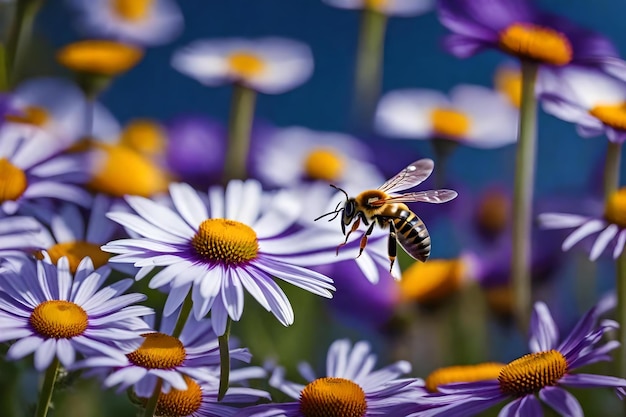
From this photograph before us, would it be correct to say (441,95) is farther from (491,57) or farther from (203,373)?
(203,373)

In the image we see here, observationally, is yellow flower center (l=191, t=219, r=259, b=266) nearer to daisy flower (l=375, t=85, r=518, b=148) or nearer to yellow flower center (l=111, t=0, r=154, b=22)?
daisy flower (l=375, t=85, r=518, b=148)

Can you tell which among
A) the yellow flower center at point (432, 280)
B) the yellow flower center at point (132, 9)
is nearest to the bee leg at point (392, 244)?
the yellow flower center at point (432, 280)

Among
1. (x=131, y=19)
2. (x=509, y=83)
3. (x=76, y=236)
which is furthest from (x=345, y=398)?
(x=131, y=19)

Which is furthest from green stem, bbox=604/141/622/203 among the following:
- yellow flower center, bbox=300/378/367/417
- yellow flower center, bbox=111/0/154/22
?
yellow flower center, bbox=111/0/154/22

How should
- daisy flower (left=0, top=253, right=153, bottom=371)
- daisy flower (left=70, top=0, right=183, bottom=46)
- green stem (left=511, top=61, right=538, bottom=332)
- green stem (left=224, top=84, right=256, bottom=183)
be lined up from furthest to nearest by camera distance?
daisy flower (left=70, top=0, right=183, bottom=46) → green stem (left=224, top=84, right=256, bottom=183) → green stem (left=511, top=61, right=538, bottom=332) → daisy flower (left=0, top=253, right=153, bottom=371)

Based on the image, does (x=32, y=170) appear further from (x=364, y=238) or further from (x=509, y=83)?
(x=509, y=83)

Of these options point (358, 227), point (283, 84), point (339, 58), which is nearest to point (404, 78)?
point (339, 58)

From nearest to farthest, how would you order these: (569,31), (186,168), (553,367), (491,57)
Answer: (553,367), (569,31), (186,168), (491,57)
